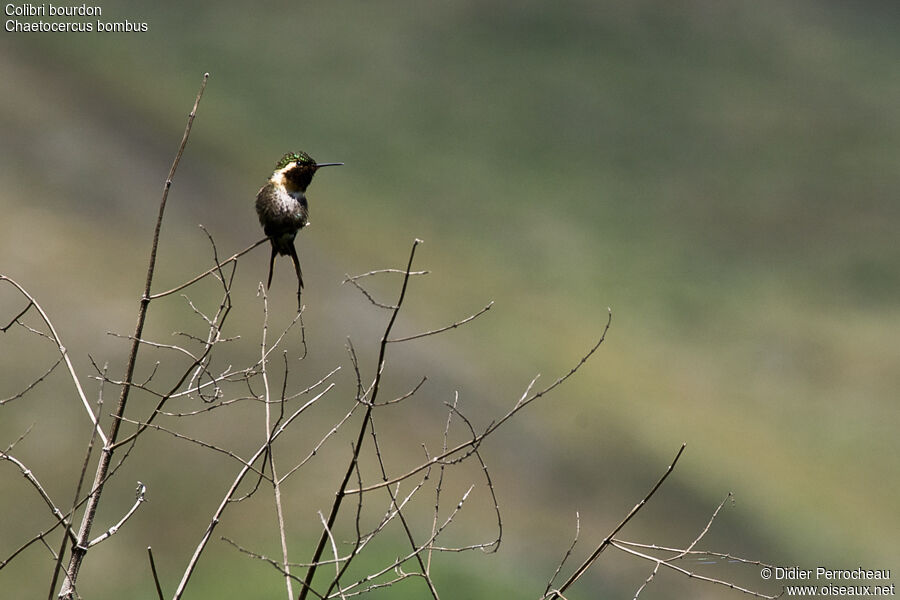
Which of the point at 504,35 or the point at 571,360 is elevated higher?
the point at 504,35

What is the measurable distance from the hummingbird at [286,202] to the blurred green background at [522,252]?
6787 millimetres

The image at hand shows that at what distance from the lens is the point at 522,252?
22375 mm

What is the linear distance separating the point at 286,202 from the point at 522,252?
1823cm

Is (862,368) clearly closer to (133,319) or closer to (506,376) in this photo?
(506,376)

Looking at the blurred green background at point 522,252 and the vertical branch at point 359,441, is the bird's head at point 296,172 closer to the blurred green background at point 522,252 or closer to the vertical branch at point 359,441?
the vertical branch at point 359,441

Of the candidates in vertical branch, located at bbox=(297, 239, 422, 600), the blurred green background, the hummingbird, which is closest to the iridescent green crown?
the hummingbird

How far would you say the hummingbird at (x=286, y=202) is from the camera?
423 centimetres

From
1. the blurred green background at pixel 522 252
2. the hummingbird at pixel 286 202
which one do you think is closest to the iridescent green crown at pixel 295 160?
the hummingbird at pixel 286 202

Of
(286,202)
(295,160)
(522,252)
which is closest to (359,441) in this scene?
(286,202)

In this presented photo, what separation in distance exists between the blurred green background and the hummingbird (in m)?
6.79

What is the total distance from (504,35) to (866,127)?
379 inches

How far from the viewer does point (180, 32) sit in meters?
27.0

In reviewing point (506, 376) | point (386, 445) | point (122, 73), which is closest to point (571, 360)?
point (506, 376)

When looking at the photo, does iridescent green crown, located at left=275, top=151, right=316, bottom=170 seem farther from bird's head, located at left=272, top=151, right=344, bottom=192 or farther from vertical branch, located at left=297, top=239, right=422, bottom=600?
vertical branch, located at left=297, top=239, right=422, bottom=600
